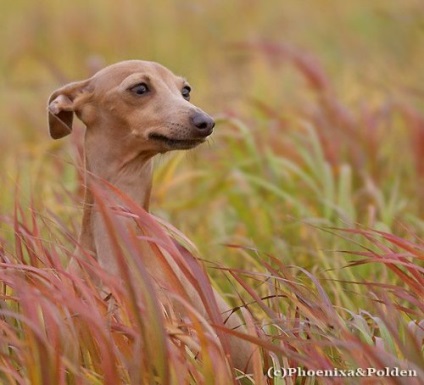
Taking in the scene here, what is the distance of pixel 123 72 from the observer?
406cm

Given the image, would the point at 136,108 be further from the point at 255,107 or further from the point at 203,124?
the point at 255,107

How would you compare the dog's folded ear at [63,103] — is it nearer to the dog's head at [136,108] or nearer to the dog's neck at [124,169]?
the dog's head at [136,108]

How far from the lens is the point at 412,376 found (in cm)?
296

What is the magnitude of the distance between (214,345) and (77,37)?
349 inches

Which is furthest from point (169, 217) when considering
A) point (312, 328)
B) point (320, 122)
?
point (312, 328)

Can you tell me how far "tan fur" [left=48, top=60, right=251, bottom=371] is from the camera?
12.6 ft

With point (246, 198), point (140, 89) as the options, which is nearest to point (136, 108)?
point (140, 89)

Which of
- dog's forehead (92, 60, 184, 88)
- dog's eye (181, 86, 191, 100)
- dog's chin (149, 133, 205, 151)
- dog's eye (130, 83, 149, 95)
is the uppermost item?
dog's forehead (92, 60, 184, 88)

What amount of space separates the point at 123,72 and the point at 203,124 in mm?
441

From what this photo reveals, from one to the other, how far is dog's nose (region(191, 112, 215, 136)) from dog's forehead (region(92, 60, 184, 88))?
1.07 ft

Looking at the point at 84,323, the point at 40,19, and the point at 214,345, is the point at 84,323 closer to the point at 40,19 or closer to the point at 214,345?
the point at 214,345

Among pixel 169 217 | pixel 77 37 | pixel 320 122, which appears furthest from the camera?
pixel 77 37

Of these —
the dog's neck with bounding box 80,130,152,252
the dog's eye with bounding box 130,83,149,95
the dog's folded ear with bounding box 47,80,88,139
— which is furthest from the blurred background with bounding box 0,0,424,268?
the dog's eye with bounding box 130,83,149,95

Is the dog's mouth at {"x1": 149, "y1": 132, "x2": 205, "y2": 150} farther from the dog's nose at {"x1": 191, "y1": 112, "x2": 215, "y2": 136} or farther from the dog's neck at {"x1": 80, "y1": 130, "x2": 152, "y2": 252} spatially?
the dog's neck at {"x1": 80, "y1": 130, "x2": 152, "y2": 252}
